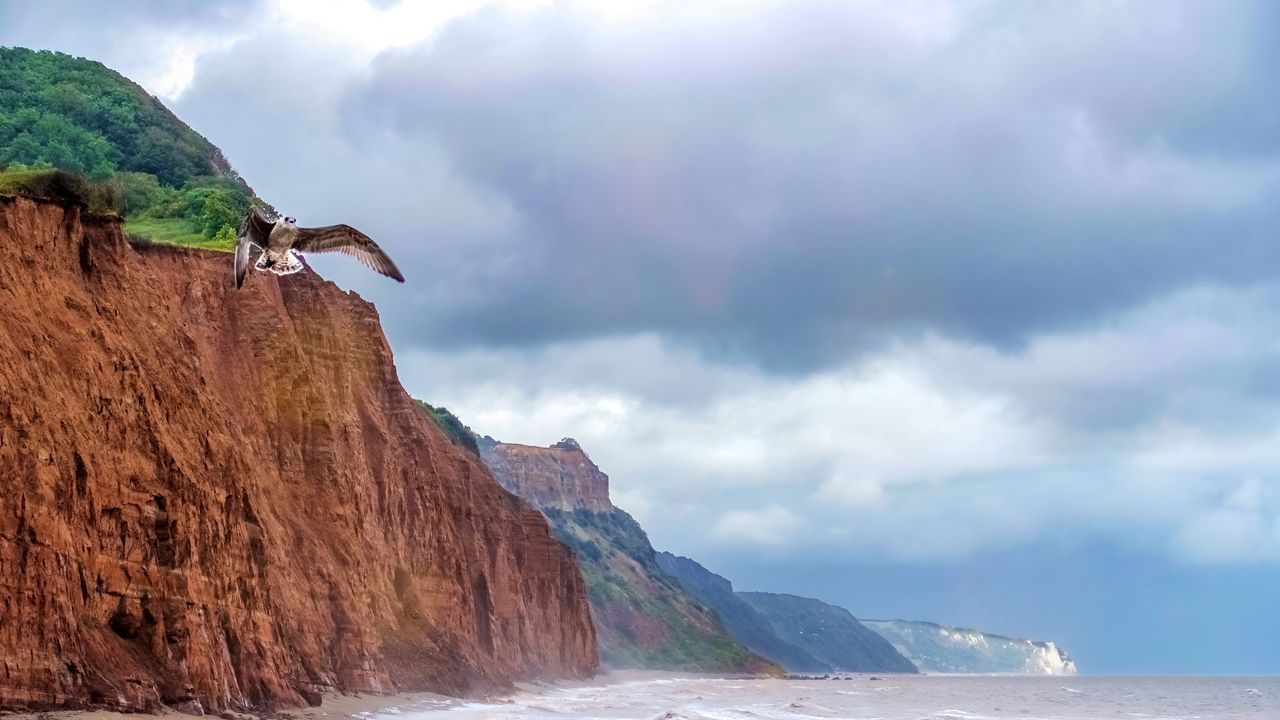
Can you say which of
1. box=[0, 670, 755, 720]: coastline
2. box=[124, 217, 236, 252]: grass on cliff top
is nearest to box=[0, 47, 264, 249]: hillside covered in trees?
box=[124, 217, 236, 252]: grass on cliff top

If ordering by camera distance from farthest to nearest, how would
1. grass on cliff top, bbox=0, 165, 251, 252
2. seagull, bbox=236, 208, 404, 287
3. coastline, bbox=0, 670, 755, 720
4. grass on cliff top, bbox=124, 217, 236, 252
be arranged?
grass on cliff top, bbox=124, 217, 236, 252, grass on cliff top, bbox=0, 165, 251, 252, coastline, bbox=0, 670, 755, 720, seagull, bbox=236, 208, 404, 287

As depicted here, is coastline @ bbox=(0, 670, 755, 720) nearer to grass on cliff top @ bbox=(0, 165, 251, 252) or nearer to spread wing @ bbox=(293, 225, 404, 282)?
spread wing @ bbox=(293, 225, 404, 282)

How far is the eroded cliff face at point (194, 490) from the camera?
31.4 meters

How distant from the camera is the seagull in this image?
74.1 ft

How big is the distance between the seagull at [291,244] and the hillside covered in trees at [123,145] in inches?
1462

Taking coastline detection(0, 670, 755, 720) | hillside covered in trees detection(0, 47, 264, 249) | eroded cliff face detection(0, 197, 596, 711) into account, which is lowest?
coastline detection(0, 670, 755, 720)

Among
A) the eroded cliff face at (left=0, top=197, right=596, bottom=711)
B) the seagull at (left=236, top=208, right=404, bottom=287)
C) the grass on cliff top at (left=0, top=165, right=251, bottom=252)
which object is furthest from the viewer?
the grass on cliff top at (left=0, top=165, right=251, bottom=252)

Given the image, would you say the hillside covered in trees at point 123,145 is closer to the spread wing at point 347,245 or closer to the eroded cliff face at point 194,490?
the eroded cliff face at point 194,490

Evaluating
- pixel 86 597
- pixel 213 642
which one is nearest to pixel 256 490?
pixel 213 642

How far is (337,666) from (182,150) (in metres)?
48.5

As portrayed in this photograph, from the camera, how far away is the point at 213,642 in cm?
3753

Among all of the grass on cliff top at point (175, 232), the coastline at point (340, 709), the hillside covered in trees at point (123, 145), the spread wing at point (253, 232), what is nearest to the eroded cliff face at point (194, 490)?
the coastline at point (340, 709)

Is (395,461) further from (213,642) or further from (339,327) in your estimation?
(213,642)

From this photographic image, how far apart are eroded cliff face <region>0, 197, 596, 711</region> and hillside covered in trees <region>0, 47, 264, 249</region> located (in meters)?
7.80
